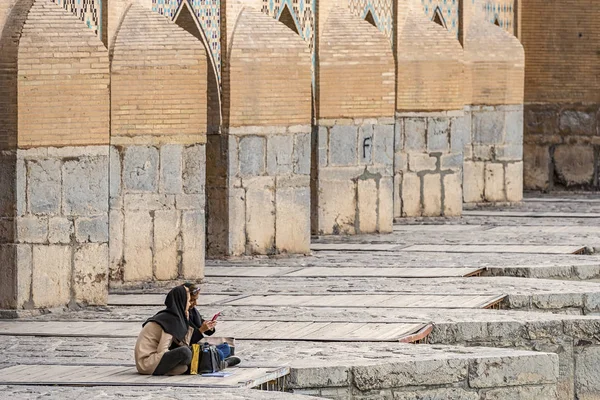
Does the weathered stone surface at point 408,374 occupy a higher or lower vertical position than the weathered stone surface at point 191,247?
lower

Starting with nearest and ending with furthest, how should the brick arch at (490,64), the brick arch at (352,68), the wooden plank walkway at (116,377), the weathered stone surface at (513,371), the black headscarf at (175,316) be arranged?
the wooden plank walkway at (116,377) < the black headscarf at (175,316) < the weathered stone surface at (513,371) < the brick arch at (352,68) < the brick arch at (490,64)

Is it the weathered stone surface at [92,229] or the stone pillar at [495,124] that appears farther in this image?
the stone pillar at [495,124]

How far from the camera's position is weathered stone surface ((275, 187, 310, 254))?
15.3 m

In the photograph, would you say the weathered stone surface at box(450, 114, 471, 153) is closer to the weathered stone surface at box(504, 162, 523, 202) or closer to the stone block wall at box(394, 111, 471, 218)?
the stone block wall at box(394, 111, 471, 218)

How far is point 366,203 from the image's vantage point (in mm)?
17281

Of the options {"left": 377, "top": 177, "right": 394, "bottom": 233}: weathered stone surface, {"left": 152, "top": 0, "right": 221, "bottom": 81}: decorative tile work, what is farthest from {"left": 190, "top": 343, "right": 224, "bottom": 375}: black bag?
{"left": 377, "top": 177, "right": 394, "bottom": 233}: weathered stone surface

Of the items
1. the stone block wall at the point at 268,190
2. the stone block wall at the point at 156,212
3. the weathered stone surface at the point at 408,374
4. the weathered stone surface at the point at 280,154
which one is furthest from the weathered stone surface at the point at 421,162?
the weathered stone surface at the point at 408,374

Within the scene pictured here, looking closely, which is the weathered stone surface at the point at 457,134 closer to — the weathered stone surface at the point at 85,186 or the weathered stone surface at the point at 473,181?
the weathered stone surface at the point at 473,181

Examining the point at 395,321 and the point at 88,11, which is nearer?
the point at 395,321

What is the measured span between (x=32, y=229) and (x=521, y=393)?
3.85 meters

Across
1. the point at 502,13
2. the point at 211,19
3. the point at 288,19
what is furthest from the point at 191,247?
the point at 502,13

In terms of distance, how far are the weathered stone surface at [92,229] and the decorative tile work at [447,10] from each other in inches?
326

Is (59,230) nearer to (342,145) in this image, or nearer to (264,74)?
(264,74)

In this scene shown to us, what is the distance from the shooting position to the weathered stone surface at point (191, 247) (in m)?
13.5
